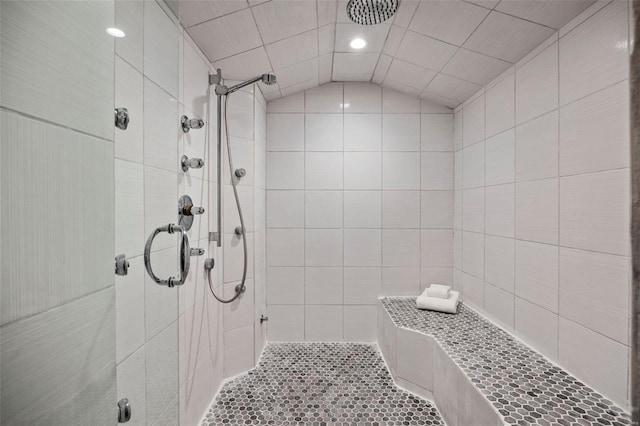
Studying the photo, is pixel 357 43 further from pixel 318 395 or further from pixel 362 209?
pixel 318 395

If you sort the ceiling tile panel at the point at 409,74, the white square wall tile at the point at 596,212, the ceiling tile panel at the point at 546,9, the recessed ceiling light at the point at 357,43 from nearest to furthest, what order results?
the white square wall tile at the point at 596,212
the ceiling tile panel at the point at 546,9
the recessed ceiling light at the point at 357,43
the ceiling tile panel at the point at 409,74

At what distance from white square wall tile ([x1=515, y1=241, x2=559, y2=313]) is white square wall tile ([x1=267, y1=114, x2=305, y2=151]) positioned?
165cm

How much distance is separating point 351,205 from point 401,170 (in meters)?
0.48

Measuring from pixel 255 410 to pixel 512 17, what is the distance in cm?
Answer: 233

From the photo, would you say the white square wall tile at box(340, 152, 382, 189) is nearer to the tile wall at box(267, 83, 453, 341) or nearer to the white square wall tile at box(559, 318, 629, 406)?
the tile wall at box(267, 83, 453, 341)

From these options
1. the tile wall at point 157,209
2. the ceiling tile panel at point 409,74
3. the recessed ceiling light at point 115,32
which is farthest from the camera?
the ceiling tile panel at point 409,74

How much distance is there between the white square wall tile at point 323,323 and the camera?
8.27ft

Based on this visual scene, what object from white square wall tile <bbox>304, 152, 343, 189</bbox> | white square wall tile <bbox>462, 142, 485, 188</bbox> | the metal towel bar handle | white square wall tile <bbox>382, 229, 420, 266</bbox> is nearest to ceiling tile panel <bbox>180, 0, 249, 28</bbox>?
the metal towel bar handle

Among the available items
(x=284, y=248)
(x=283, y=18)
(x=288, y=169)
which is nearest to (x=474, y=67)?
(x=283, y=18)

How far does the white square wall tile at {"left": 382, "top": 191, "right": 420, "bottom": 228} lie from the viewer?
2506 millimetres

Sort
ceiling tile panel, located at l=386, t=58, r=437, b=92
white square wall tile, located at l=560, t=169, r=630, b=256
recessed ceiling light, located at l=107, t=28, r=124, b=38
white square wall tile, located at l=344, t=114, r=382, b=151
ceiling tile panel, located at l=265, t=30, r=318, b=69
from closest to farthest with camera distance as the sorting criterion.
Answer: recessed ceiling light, located at l=107, t=28, r=124, b=38, white square wall tile, located at l=560, t=169, r=630, b=256, ceiling tile panel, located at l=265, t=30, r=318, b=69, ceiling tile panel, located at l=386, t=58, r=437, b=92, white square wall tile, located at l=344, t=114, r=382, b=151

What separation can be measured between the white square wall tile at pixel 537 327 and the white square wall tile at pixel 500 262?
0.13m

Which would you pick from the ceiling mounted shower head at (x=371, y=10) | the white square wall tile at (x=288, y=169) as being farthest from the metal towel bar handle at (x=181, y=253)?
the white square wall tile at (x=288, y=169)

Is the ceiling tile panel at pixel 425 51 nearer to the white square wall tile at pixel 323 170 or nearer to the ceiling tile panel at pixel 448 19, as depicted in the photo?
the ceiling tile panel at pixel 448 19
